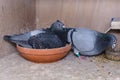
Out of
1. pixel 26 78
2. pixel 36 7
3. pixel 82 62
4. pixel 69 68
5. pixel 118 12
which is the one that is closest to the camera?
pixel 26 78

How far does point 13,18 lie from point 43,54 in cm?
30

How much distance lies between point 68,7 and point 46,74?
23.4 inches

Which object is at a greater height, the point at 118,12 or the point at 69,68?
the point at 118,12

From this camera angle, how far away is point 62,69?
3.61 feet

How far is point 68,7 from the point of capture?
1471 millimetres

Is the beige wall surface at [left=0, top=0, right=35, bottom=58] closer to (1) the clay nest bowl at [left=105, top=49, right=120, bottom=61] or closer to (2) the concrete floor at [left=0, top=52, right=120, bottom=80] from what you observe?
(2) the concrete floor at [left=0, top=52, right=120, bottom=80]

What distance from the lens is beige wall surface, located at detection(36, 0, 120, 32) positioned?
1.41 m

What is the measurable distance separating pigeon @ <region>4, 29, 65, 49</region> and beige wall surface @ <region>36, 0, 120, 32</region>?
29cm

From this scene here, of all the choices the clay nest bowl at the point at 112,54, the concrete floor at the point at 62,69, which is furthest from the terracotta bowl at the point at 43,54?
the clay nest bowl at the point at 112,54

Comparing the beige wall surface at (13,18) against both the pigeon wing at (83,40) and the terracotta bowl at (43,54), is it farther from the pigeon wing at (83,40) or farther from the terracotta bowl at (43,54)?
the pigeon wing at (83,40)

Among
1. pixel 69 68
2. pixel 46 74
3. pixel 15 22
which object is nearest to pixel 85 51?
pixel 69 68

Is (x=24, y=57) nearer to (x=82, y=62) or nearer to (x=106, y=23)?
(x=82, y=62)

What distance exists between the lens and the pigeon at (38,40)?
1159 mm

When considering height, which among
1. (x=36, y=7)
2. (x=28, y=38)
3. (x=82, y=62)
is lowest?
(x=82, y=62)
